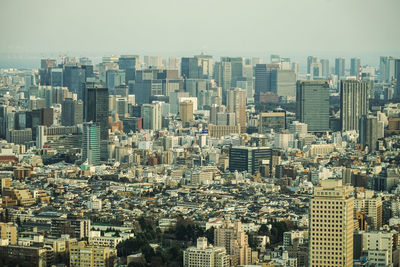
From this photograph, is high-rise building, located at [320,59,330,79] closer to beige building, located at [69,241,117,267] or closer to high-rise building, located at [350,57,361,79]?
high-rise building, located at [350,57,361,79]

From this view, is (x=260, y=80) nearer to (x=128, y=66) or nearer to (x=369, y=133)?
(x=128, y=66)

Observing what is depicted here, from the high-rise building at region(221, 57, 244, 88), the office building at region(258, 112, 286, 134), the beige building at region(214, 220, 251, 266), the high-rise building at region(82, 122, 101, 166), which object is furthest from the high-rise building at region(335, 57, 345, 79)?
the beige building at region(214, 220, 251, 266)

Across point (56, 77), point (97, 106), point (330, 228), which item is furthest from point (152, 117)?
point (330, 228)

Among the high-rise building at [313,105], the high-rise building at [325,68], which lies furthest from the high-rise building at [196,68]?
the high-rise building at [313,105]

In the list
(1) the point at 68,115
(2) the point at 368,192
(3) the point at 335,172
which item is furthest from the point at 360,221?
(1) the point at 68,115

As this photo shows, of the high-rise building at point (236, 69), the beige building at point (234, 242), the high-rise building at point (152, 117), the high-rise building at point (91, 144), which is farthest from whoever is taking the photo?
the high-rise building at point (236, 69)

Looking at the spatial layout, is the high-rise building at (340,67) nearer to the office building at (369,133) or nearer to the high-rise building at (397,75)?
the high-rise building at (397,75)
